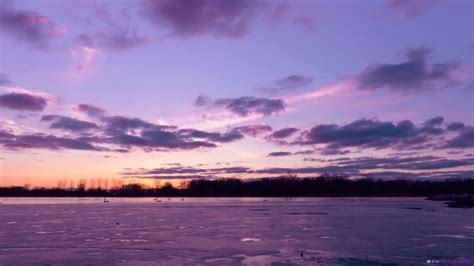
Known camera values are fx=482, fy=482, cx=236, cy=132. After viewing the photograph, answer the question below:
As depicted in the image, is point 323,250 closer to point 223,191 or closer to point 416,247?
point 416,247

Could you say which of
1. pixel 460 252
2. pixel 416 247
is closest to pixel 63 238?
pixel 416 247

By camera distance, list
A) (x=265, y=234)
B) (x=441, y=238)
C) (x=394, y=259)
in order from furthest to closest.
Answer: (x=265, y=234) → (x=441, y=238) → (x=394, y=259)

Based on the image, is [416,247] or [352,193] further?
[352,193]

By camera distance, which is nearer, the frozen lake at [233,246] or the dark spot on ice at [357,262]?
the dark spot on ice at [357,262]

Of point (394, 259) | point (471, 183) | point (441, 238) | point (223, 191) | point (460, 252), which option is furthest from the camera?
point (223, 191)

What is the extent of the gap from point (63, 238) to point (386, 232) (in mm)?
15054

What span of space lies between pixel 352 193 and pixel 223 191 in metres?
46.2

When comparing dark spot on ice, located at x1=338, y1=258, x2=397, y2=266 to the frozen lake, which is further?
the frozen lake

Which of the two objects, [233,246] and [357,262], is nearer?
[357,262]

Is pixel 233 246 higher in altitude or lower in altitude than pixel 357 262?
higher

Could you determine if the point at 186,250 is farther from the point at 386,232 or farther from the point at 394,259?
the point at 386,232

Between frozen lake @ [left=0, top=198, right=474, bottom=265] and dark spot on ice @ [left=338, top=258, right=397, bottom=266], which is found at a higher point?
frozen lake @ [left=0, top=198, right=474, bottom=265]

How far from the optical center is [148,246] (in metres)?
18.0

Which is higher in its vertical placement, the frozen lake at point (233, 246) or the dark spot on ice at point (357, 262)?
the frozen lake at point (233, 246)
